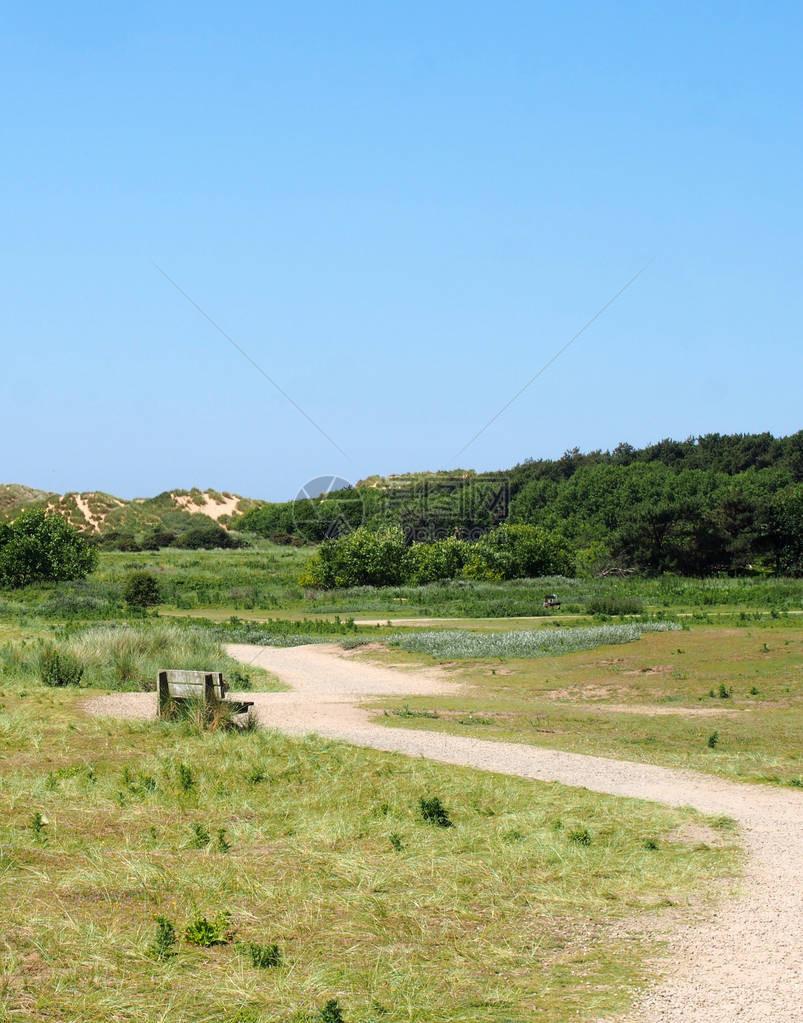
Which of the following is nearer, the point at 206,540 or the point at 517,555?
the point at 517,555

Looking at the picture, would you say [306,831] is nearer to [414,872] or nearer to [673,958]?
[414,872]

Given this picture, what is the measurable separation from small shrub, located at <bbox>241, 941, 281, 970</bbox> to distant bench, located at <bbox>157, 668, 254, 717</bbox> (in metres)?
8.39

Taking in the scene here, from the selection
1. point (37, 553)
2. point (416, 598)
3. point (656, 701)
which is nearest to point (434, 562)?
point (416, 598)

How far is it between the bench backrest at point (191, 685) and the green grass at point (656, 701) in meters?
3.15

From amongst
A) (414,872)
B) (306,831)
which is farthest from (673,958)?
(306,831)

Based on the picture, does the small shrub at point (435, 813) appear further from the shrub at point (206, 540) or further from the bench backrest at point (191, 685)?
the shrub at point (206, 540)

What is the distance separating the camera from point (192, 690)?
1511 centimetres

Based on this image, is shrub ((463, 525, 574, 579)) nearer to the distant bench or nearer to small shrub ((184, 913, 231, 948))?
the distant bench

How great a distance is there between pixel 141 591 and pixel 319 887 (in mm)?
40506

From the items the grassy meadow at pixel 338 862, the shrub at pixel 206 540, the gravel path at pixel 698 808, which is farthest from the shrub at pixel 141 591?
the shrub at pixel 206 540

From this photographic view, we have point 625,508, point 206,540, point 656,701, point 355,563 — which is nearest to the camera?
point 656,701

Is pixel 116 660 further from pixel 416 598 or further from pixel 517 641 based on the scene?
pixel 416 598

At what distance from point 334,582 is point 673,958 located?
1925 inches

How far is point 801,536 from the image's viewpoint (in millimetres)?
64625
